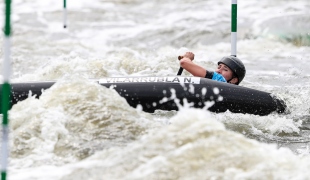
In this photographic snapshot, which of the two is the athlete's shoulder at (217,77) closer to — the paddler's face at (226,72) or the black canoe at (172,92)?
the paddler's face at (226,72)

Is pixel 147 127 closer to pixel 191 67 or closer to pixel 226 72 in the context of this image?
pixel 191 67

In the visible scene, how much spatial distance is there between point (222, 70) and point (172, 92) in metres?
0.79

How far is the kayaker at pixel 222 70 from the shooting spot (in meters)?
7.14

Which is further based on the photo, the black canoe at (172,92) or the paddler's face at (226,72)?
the paddler's face at (226,72)

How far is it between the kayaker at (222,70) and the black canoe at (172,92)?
0.26m

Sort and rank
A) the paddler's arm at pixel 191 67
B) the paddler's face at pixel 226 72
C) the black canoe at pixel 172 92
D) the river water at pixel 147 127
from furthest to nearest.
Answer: the paddler's face at pixel 226 72, the paddler's arm at pixel 191 67, the black canoe at pixel 172 92, the river water at pixel 147 127

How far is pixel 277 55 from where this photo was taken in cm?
1303

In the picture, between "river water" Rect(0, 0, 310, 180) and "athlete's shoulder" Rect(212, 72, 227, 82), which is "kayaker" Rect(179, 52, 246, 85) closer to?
"athlete's shoulder" Rect(212, 72, 227, 82)

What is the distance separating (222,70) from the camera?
7.34 meters

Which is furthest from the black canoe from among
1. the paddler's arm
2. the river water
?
the paddler's arm

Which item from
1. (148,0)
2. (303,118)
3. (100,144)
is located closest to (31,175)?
(100,144)

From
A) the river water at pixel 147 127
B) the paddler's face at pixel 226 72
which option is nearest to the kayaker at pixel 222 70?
the paddler's face at pixel 226 72

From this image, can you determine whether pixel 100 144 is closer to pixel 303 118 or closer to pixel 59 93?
pixel 59 93

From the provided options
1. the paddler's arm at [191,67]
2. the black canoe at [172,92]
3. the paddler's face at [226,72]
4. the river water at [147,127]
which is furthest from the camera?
the paddler's face at [226,72]
